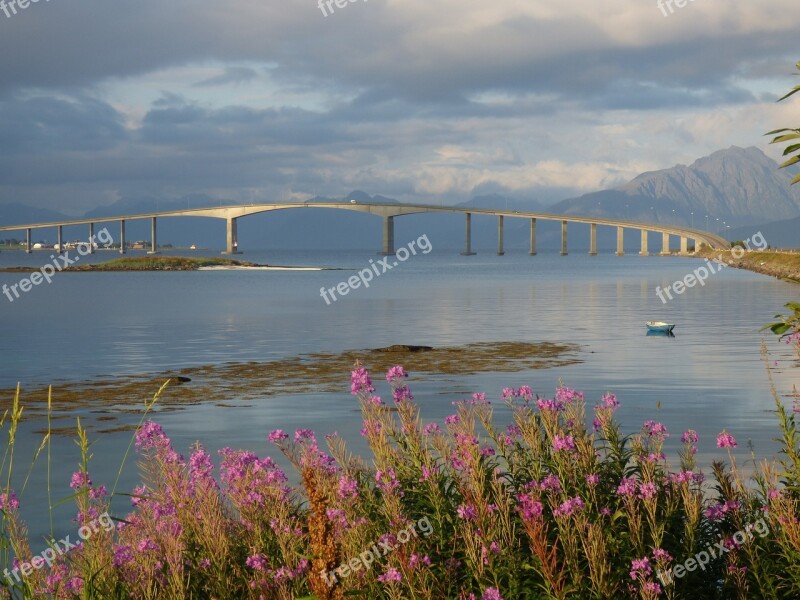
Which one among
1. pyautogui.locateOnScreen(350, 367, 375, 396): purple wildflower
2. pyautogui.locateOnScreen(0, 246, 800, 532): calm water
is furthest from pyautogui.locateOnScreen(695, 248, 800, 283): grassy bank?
pyautogui.locateOnScreen(350, 367, 375, 396): purple wildflower

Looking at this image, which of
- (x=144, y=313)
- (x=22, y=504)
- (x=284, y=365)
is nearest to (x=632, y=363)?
(x=284, y=365)

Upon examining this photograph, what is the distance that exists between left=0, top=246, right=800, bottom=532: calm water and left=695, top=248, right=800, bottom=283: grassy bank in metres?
7.17

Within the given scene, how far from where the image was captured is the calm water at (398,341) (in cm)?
1864

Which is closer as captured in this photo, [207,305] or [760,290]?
[207,305]

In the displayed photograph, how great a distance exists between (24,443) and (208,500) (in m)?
12.7

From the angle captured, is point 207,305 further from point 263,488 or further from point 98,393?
point 263,488

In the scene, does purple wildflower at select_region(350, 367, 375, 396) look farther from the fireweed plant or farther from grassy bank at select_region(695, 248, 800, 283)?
grassy bank at select_region(695, 248, 800, 283)

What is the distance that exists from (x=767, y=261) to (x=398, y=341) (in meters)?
82.3

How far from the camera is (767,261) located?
4373 inches

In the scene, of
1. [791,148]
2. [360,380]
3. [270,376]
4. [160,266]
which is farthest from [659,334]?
[160,266]

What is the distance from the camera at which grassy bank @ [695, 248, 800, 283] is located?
89.8 meters

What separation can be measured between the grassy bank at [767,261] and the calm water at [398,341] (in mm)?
7169

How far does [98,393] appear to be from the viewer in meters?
24.4

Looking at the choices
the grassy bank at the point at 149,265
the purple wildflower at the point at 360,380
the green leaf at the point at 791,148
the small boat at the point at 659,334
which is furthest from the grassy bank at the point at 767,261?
the grassy bank at the point at 149,265
